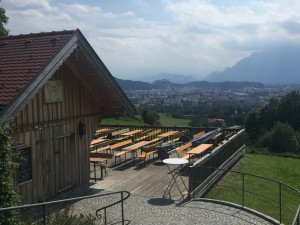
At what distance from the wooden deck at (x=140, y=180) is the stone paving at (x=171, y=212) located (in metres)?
0.79

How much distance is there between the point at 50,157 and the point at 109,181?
3.00 m

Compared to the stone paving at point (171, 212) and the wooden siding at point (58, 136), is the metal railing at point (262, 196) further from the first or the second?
the wooden siding at point (58, 136)

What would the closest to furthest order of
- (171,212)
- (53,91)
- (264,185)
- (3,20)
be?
(171,212) → (53,91) → (264,185) → (3,20)

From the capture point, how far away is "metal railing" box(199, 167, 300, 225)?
39.2 feet

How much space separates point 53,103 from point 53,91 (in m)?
0.36

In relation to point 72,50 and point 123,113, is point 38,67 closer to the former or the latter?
point 72,50

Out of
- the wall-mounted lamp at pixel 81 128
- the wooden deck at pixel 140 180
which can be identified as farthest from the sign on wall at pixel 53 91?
the wooden deck at pixel 140 180

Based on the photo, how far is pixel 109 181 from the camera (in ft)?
46.4

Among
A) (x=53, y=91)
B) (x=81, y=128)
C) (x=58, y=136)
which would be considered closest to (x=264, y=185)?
(x=81, y=128)

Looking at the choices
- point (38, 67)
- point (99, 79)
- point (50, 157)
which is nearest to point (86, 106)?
point (99, 79)

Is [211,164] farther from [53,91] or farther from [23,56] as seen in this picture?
[23,56]

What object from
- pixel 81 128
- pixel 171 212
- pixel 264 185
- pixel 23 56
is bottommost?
pixel 264 185

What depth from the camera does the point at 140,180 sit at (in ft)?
46.8

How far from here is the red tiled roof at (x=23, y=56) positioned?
9.82m
